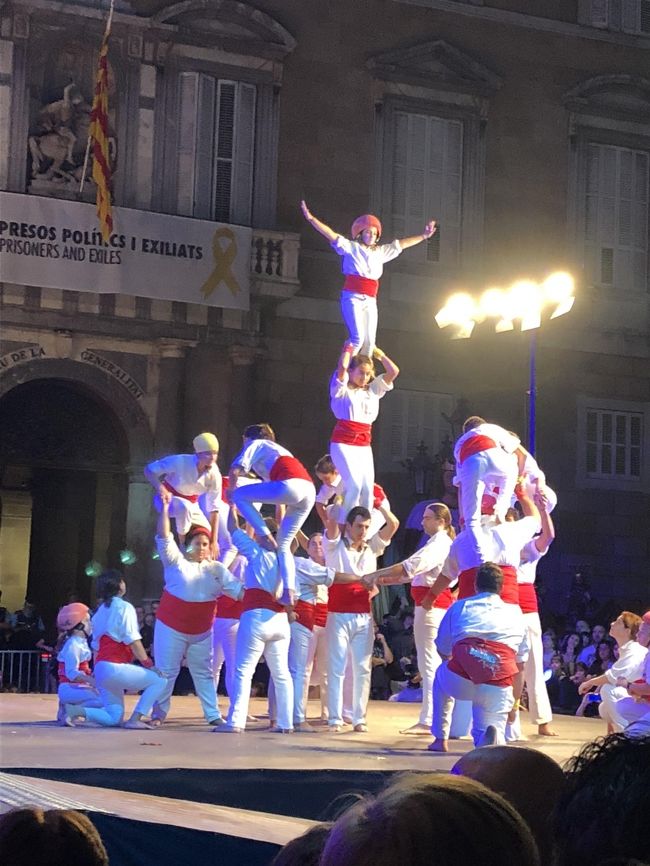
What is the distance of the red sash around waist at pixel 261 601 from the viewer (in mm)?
9367

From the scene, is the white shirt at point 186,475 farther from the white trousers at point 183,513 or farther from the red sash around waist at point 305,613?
the red sash around waist at point 305,613

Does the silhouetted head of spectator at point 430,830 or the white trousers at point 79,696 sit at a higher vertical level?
the silhouetted head of spectator at point 430,830

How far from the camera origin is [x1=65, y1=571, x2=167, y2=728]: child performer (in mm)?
9305

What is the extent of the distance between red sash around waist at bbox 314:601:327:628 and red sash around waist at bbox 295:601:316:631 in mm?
301

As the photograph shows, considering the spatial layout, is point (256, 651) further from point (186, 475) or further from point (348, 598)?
point (186, 475)

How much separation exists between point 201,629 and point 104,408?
31.0 feet

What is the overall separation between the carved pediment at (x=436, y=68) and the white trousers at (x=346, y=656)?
12.0 metres

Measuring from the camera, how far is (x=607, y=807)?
199 centimetres

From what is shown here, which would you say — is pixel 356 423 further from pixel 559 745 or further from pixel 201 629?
pixel 559 745

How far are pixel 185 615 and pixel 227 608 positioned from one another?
1.09 meters

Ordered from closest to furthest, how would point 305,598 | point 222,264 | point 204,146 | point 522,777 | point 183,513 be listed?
point 522,777, point 305,598, point 183,513, point 222,264, point 204,146

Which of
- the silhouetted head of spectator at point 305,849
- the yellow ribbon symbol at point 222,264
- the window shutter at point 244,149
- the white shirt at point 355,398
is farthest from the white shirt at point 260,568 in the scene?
the window shutter at point 244,149

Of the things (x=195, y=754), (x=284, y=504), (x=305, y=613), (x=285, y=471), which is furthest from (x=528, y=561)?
(x=195, y=754)

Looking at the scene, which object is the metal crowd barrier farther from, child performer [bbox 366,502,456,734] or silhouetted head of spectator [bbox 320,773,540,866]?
silhouetted head of spectator [bbox 320,773,540,866]
